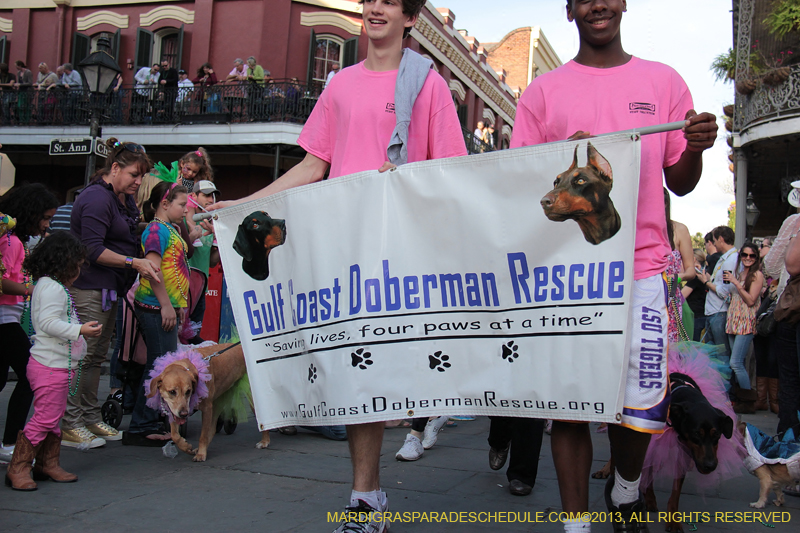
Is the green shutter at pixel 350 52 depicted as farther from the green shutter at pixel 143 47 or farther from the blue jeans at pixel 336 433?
the blue jeans at pixel 336 433

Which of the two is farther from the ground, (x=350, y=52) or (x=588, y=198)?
(x=350, y=52)

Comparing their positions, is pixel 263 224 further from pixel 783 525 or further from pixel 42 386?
pixel 783 525

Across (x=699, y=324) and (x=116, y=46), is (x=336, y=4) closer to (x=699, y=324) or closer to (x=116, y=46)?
(x=116, y=46)

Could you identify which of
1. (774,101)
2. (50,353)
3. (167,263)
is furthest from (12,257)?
(774,101)

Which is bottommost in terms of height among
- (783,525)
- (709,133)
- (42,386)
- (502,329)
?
(783,525)

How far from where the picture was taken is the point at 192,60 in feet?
70.4

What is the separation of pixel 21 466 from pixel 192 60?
1962 cm

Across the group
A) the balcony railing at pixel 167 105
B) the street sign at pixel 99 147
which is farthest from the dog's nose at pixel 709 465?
the balcony railing at pixel 167 105

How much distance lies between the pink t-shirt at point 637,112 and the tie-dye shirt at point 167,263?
130 inches

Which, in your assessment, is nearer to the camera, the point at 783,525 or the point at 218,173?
the point at 783,525

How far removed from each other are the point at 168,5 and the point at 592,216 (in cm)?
2242

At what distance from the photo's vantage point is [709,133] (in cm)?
257

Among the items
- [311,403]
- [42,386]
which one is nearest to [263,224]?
[311,403]

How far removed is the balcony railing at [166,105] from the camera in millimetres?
19656
